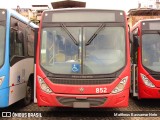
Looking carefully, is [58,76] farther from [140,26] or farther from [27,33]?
[140,26]

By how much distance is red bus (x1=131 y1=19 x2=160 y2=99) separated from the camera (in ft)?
32.7

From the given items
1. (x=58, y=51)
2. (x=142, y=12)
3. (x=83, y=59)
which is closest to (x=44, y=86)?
(x=58, y=51)

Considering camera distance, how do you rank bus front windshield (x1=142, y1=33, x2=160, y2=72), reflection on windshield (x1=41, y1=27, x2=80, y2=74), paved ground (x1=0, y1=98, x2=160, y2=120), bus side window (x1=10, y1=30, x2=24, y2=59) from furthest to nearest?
bus front windshield (x1=142, y1=33, x2=160, y2=72) → paved ground (x1=0, y1=98, x2=160, y2=120) → bus side window (x1=10, y1=30, x2=24, y2=59) → reflection on windshield (x1=41, y1=27, x2=80, y2=74)

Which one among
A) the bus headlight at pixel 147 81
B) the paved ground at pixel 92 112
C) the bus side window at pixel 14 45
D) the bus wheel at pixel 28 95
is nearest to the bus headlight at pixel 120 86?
the paved ground at pixel 92 112

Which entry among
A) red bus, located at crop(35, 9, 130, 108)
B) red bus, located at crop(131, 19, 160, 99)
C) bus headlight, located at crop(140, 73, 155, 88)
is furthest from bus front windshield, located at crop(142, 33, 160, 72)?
red bus, located at crop(35, 9, 130, 108)

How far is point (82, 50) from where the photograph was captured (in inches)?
321

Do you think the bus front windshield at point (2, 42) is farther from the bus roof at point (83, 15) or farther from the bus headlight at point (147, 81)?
the bus headlight at point (147, 81)

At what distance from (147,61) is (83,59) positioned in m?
3.05

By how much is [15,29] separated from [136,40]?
3533 mm

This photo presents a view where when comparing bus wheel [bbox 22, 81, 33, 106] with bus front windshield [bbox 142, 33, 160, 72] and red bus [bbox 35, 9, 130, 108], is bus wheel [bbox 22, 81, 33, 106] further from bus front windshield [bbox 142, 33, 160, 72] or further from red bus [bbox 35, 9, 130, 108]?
bus front windshield [bbox 142, 33, 160, 72]

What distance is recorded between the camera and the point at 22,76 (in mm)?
9945

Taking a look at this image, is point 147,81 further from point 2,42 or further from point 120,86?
point 2,42

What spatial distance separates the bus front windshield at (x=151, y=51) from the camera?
10164 millimetres

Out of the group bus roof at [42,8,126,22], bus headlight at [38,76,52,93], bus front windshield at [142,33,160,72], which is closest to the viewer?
bus headlight at [38,76,52,93]
